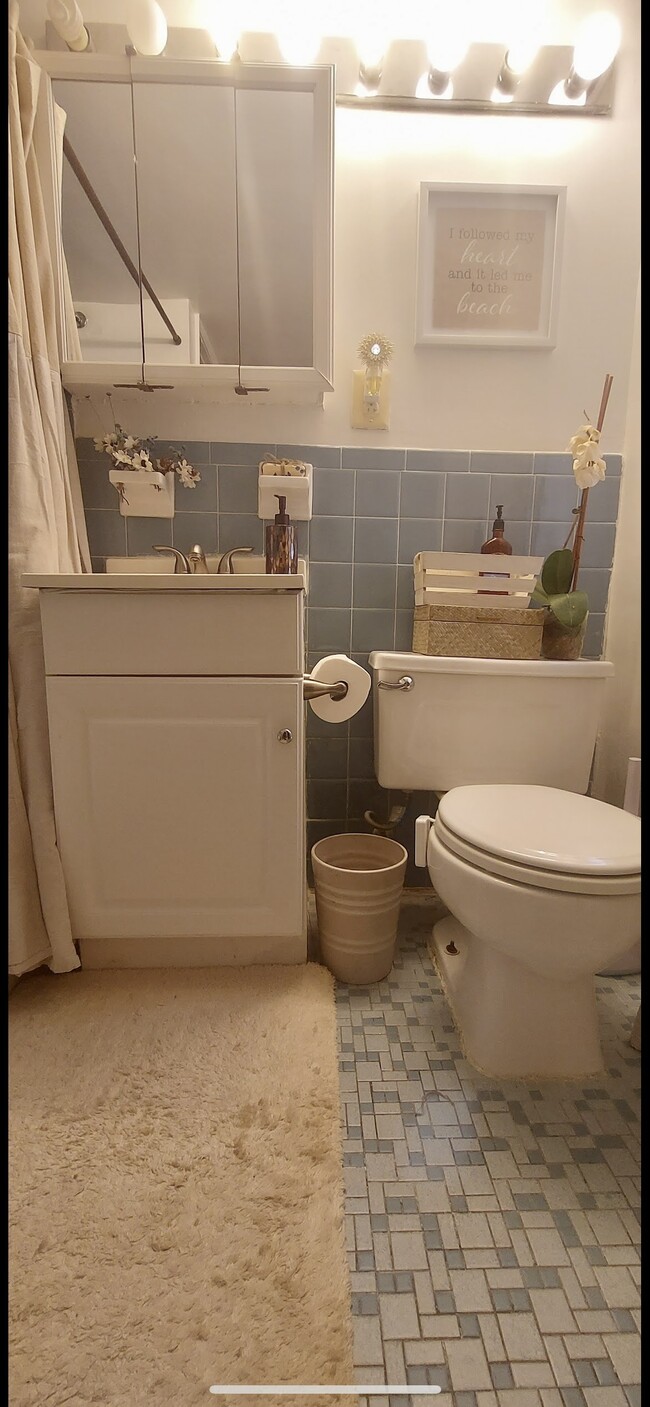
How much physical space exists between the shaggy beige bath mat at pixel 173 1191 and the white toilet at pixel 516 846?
0.32 metres

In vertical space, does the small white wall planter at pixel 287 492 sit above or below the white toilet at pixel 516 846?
above

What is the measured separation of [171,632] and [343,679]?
1.17 ft

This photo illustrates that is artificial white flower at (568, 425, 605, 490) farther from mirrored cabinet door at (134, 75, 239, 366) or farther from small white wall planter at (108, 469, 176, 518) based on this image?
small white wall planter at (108, 469, 176, 518)

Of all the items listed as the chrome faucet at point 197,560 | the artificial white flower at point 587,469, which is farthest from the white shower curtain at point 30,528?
the artificial white flower at point 587,469

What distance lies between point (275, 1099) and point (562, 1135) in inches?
16.9

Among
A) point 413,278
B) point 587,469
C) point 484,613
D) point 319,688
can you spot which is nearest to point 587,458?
point 587,469

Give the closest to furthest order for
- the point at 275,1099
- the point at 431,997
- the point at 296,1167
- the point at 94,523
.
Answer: the point at 296,1167 → the point at 275,1099 → the point at 431,997 → the point at 94,523

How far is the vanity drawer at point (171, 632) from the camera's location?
1.14 meters

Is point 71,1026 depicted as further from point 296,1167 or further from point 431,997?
point 431,997

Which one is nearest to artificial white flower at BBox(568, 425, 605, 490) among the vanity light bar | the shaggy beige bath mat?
the vanity light bar

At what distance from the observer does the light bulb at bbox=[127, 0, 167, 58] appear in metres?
1.30

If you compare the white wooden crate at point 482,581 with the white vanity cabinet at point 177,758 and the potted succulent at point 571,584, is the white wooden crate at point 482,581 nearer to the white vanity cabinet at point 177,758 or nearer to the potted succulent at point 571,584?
the potted succulent at point 571,584
